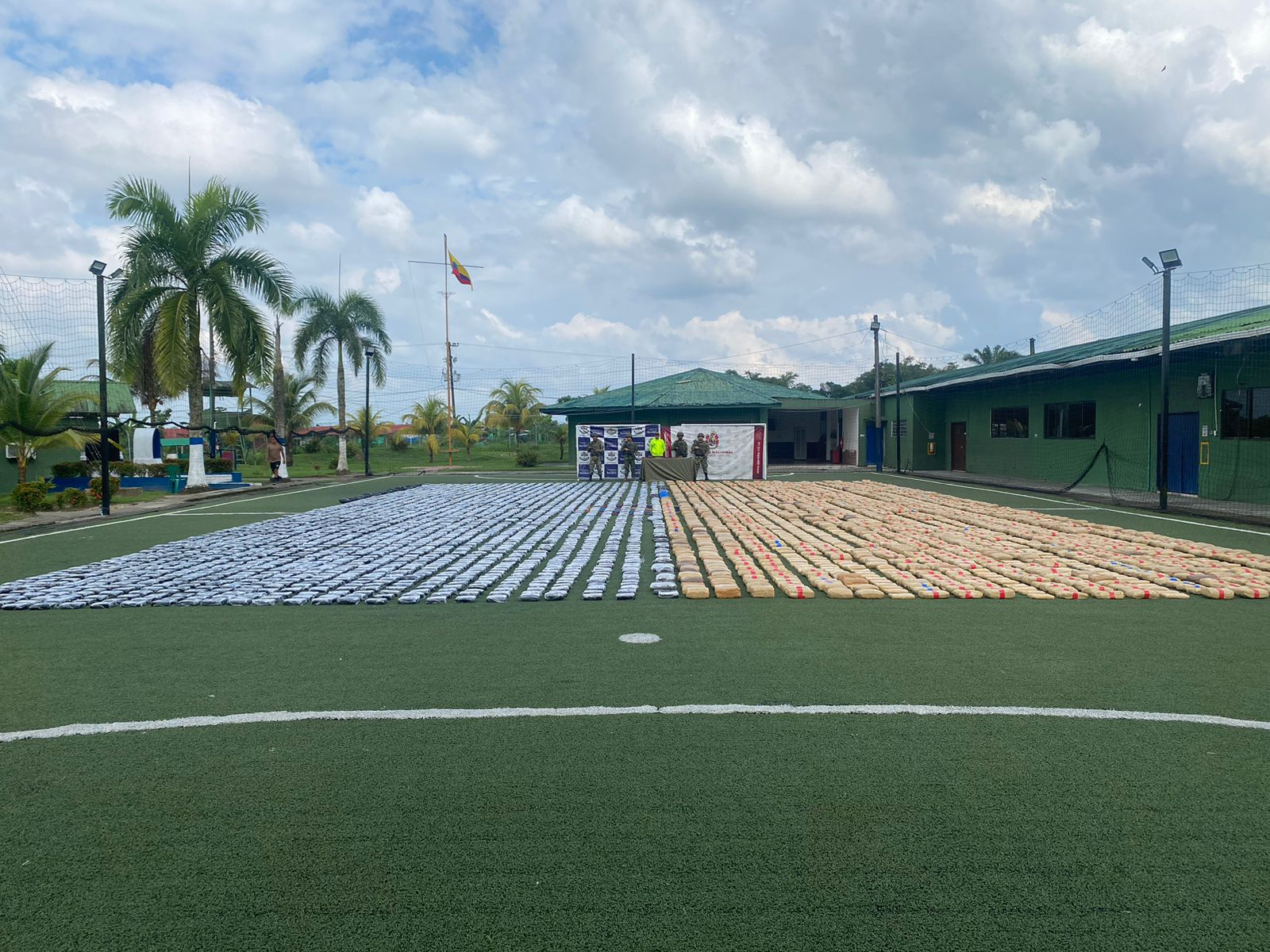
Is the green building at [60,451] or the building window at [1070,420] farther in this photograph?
the building window at [1070,420]

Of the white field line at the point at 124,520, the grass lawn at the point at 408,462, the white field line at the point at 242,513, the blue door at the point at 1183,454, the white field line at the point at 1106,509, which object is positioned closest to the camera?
the white field line at the point at 1106,509

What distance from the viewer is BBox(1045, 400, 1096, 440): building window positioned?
22453mm

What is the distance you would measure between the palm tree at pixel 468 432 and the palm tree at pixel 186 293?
17.1m

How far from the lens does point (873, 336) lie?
32.0 meters

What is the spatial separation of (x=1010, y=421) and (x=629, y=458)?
12209 mm

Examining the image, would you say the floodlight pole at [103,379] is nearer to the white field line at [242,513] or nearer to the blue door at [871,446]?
the white field line at [242,513]

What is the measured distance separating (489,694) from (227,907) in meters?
2.11

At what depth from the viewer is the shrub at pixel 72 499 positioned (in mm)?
17406

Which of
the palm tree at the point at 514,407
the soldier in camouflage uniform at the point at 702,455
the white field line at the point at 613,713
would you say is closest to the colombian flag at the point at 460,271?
the palm tree at the point at 514,407

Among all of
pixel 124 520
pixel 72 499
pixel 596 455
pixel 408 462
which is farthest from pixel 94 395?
pixel 408 462

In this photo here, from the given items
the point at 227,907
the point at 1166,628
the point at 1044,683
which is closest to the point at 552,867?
the point at 227,907

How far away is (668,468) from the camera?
2506 centimetres

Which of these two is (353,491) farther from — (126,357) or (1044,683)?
(1044,683)

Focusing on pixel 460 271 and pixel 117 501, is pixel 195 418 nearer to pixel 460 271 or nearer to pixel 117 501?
pixel 117 501
